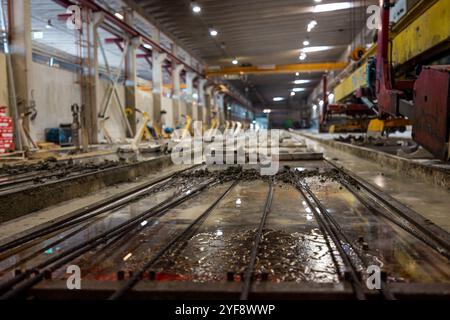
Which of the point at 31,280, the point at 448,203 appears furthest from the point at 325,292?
the point at 448,203

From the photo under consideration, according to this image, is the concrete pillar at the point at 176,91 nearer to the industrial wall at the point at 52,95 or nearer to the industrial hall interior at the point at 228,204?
the industrial hall interior at the point at 228,204

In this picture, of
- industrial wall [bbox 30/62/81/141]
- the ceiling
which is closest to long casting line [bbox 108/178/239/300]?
industrial wall [bbox 30/62/81/141]

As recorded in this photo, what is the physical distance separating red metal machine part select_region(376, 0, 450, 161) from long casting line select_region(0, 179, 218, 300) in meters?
2.90

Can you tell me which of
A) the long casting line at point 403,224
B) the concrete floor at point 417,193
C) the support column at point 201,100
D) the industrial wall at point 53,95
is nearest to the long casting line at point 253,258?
the long casting line at point 403,224

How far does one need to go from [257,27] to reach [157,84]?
5.58m

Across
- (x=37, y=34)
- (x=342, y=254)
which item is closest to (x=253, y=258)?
(x=342, y=254)

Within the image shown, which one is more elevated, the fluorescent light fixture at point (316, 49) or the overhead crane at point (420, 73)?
the fluorescent light fixture at point (316, 49)

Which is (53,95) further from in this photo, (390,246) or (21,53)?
(390,246)

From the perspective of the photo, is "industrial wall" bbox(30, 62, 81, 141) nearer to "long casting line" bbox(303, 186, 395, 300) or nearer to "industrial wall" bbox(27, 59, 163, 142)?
"industrial wall" bbox(27, 59, 163, 142)

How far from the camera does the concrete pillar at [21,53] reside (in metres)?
9.05

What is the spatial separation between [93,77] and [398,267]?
40.3 ft

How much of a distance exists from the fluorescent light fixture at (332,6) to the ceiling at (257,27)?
0.23m

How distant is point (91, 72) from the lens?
12.4 metres

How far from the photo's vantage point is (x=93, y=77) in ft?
40.9
